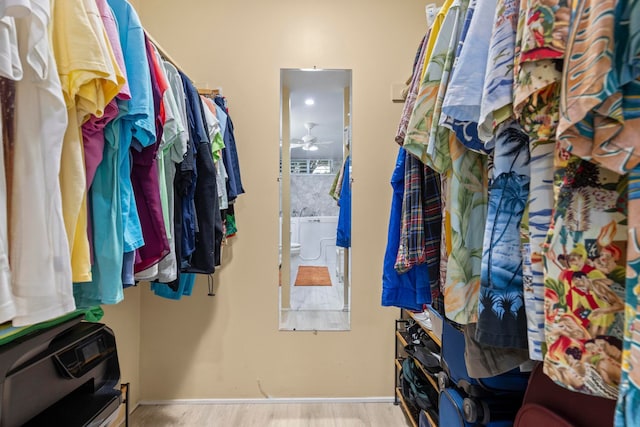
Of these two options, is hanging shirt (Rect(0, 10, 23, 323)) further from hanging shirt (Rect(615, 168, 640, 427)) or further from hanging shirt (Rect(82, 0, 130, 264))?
hanging shirt (Rect(615, 168, 640, 427))

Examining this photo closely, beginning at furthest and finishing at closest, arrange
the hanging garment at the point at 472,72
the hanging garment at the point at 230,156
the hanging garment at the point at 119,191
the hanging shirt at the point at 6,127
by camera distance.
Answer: the hanging garment at the point at 230,156
the hanging garment at the point at 119,191
the hanging garment at the point at 472,72
the hanging shirt at the point at 6,127

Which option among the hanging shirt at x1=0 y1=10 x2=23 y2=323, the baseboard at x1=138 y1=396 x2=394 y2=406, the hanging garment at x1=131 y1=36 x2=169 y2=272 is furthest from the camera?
the baseboard at x1=138 y1=396 x2=394 y2=406

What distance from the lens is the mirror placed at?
1.77m

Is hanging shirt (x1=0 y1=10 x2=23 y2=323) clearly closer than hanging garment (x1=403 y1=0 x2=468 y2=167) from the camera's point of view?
Yes

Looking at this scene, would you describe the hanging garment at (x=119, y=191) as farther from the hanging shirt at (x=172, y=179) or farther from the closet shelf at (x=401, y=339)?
the closet shelf at (x=401, y=339)

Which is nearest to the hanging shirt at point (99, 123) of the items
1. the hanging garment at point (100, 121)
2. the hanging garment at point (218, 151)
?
the hanging garment at point (100, 121)

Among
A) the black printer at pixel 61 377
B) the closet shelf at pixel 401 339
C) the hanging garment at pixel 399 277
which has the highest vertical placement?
the hanging garment at pixel 399 277

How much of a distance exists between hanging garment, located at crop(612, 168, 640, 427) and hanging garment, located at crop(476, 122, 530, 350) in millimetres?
180

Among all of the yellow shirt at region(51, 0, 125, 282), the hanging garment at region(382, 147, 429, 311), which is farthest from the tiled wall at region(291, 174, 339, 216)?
the yellow shirt at region(51, 0, 125, 282)

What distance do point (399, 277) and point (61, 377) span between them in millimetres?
940

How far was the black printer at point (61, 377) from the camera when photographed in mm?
623

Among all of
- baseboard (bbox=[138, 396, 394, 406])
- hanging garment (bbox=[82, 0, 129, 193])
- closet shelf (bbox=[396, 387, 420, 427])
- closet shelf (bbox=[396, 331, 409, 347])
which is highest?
hanging garment (bbox=[82, 0, 129, 193])

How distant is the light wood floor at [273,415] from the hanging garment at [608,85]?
5.51 feet

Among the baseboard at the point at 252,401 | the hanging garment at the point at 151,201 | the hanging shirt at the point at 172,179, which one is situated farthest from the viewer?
the baseboard at the point at 252,401
